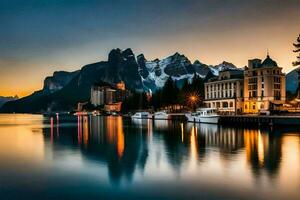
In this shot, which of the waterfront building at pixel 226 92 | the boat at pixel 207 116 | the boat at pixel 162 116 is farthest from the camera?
the boat at pixel 162 116

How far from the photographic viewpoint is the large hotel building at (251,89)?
119 m

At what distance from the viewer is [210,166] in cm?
3375

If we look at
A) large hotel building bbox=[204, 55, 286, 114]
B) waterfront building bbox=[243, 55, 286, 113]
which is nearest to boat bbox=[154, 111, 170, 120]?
large hotel building bbox=[204, 55, 286, 114]

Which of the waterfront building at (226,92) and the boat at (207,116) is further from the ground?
the waterfront building at (226,92)

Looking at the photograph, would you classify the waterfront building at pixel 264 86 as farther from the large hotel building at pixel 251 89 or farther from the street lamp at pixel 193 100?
the street lamp at pixel 193 100

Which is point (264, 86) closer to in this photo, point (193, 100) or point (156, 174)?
point (193, 100)

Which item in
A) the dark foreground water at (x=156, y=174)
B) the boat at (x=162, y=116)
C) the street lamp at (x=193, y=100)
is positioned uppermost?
the street lamp at (x=193, y=100)

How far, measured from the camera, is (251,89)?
12538 cm

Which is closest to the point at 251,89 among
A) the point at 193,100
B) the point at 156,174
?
the point at 193,100

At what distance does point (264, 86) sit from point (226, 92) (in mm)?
20421

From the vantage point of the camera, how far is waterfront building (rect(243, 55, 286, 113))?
118 m

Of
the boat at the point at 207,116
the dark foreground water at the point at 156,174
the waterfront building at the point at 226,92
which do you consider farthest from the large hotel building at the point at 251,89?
the dark foreground water at the point at 156,174

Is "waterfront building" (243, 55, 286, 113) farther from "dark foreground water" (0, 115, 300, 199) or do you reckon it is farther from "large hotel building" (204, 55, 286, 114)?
"dark foreground water" (0, 115, 300, 199)

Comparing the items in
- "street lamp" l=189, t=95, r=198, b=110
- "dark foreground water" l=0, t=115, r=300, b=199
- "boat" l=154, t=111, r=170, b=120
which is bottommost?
"dark foreground water" l=0, t=115, r=300, b=199
